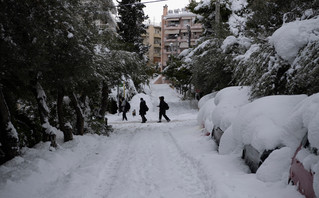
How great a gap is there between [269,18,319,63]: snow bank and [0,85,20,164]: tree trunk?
20.0 feet

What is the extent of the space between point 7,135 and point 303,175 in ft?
18.6

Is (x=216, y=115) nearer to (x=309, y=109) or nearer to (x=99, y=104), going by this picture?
(x=309, y=109)

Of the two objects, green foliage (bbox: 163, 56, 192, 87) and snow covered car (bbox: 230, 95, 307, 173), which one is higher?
green foliage (bbox: 163, 56, 192, 87)

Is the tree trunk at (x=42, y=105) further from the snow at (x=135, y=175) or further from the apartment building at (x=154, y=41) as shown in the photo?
the apartment building at (x=154, y=41)

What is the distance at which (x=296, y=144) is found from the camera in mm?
4250

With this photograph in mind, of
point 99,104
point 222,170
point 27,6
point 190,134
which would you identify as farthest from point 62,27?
point 99,104

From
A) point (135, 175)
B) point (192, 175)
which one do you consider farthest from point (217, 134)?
point (135, 175)

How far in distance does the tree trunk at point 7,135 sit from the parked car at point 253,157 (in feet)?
16.5

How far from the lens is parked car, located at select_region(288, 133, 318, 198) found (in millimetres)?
3344

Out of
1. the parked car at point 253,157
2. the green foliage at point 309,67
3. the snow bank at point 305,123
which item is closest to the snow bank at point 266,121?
the parked car at point 253,157

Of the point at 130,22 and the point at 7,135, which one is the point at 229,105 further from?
the point at 130,22

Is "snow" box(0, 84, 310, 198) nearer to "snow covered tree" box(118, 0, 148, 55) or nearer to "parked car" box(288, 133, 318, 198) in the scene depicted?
"parked car" box(288, 133, 318, 198)

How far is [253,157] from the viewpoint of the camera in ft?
17.1

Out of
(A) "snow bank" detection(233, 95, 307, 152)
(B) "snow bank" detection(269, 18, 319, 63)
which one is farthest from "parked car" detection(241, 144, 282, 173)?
(B) "snow bank" detection(269, 18, 319, 63)
